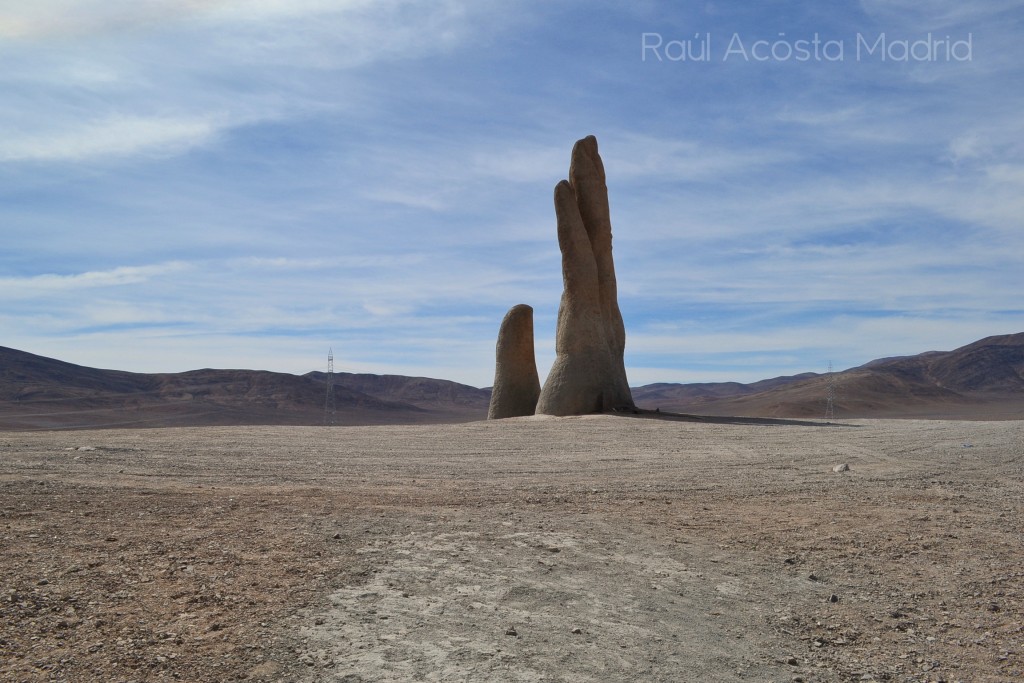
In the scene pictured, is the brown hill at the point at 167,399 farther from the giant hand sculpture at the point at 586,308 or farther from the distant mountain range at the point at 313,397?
the giant hand sculpture at the point at 586,308

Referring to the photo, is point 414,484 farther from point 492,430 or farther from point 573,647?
point 492,430

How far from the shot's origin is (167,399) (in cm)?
7300

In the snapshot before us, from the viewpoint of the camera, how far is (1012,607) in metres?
6.18

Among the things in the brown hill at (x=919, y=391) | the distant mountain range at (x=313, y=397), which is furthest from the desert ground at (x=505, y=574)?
the brown hill at (x=919, y=391)

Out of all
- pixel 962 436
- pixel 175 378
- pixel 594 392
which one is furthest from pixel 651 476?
pixel 175 378

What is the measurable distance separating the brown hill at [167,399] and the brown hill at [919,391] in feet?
91.3

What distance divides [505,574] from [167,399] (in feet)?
240

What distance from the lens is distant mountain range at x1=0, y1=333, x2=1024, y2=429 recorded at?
58156 millimetres

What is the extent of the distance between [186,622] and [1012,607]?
5726mm

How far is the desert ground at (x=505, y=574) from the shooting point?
482cm

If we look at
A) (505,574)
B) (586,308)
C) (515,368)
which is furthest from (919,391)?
(505,574)

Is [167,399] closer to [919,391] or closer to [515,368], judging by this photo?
[515,368]

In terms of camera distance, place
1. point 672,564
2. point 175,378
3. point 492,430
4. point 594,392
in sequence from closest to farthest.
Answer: point 672,564, point 492,430, point 594,392, point 175,378

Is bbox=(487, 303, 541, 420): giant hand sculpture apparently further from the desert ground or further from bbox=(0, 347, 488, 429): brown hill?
bbox=(0, 347, 488, 429): brown hill
